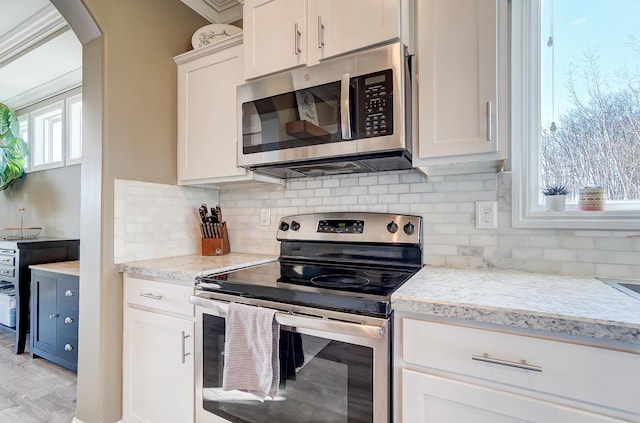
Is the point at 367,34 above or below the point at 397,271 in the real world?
above

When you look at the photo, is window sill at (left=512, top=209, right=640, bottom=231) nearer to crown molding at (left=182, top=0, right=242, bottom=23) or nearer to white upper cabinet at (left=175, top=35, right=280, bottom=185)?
white upper cabinet at (left=175, top=35, right=280, bottom=185)

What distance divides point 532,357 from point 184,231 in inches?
75.0

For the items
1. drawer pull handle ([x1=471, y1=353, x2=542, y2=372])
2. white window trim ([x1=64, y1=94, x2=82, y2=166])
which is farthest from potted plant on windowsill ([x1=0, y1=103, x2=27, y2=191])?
drawer pull handle ([x1=471, y1=353, x2=542, y2=372])

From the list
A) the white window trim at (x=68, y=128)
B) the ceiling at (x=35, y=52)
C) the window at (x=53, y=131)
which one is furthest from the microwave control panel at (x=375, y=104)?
the white window trim at (x=68, y=128)

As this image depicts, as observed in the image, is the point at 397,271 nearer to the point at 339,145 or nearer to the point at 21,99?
the point at 339,145

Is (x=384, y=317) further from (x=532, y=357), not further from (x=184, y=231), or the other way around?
(x=184, y=231)

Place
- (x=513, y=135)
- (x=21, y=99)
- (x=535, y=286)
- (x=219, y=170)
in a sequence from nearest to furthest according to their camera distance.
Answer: (x=535, y=286), (x=513, y=135), (x=219, y=170), (x=21, y=99)

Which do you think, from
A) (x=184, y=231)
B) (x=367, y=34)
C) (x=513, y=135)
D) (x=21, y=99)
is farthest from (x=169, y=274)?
(x=21, y=99)

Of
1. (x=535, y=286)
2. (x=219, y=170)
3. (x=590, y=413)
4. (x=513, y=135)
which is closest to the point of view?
(x=590, y=413)

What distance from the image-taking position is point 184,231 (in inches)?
80.4

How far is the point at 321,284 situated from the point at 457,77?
3.14ft

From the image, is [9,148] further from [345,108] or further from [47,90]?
[345,108]

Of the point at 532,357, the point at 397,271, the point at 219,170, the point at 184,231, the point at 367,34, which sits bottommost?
the point at 532,357

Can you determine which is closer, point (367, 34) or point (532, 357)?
point (532, 357)
